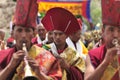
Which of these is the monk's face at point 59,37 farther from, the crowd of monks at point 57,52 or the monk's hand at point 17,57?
the monk's hand at point 17,57

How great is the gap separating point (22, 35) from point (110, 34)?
3.95 ft

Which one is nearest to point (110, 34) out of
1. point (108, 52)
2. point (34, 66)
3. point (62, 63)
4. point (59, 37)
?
point (108, 52)

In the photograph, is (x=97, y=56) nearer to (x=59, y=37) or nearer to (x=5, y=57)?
(x=5, y=57)

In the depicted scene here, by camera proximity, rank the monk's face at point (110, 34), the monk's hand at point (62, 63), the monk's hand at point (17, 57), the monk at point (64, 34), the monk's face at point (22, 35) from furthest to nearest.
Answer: the monk at point (64, 34) → the monk's hand at point (62, 63) → the monk's face at point (22, 35) → the monk's hand at point (17, 57) → the monk's face at point (110, 34)

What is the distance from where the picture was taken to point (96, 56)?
672 centimetres

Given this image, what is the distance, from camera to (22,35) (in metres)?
7.09

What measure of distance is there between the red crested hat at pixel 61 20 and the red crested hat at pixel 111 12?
5.65 ft

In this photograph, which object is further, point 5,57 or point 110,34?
point 5,57

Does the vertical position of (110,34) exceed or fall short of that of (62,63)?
it exceeds it

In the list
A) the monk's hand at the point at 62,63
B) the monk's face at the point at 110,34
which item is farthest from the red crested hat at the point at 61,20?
the monk's face at the point at 110,34

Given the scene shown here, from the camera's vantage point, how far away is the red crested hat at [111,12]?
21.3 feet

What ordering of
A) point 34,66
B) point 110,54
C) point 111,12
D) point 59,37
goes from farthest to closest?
point 59,37
point 34,66
point 111,12
point 110,54

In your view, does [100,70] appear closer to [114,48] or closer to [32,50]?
[114,48]

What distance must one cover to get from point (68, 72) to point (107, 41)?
1.70 meters
